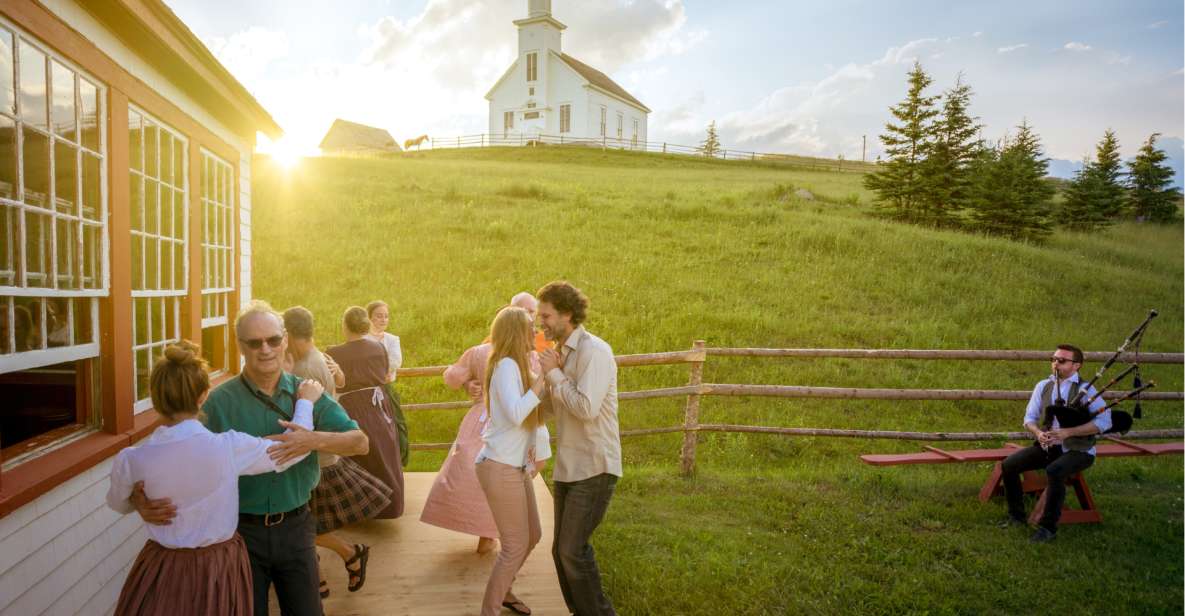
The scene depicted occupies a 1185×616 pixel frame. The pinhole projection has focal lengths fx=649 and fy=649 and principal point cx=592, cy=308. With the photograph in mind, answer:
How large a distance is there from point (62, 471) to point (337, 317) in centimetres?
1014

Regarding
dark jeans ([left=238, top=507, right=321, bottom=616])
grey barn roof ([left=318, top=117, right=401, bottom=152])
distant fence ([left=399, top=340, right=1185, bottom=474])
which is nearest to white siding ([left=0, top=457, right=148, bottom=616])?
dark jeans ([left=238, top=507, right=321, bottom=616])

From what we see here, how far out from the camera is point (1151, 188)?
3450 centimetres

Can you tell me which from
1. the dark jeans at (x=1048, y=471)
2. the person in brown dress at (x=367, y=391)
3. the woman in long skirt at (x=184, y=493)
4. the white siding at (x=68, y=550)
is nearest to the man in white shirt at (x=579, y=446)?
the woman in long skirt at (x=184, y=493)

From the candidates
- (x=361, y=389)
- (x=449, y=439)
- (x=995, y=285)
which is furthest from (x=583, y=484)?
(x=995, y=285)

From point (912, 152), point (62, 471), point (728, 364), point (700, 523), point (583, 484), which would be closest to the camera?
point (62, 471)

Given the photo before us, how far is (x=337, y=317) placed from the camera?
12875 mm

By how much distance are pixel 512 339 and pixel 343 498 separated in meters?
1.88

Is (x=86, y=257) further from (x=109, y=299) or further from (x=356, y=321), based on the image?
(x=356, y=321)

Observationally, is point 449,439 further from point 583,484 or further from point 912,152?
point 912,152

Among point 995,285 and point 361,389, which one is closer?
point 361,389

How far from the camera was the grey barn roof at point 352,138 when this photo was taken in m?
55.4

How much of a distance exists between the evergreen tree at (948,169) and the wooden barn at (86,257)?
89.0ft

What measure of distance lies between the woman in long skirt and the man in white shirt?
1609 millimetres

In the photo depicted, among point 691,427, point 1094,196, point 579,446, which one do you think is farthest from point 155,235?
point 1094,196
